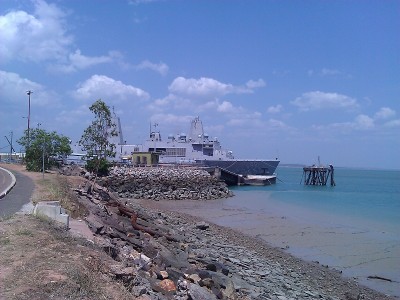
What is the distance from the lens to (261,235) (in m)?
24.2

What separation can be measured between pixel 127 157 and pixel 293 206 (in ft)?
134

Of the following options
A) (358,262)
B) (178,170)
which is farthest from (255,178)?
(358,262)

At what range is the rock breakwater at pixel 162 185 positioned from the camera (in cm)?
4491

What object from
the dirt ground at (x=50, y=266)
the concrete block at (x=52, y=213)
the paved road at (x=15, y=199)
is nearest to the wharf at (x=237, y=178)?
the paved road at (x=15, y=199)

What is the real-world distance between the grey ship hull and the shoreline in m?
30.5

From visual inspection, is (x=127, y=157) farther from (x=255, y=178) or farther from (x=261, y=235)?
(x=261, y=235)

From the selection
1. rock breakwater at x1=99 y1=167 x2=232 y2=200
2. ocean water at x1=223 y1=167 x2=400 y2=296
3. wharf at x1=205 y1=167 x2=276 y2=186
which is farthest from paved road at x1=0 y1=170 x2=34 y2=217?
wharf at x1=205 y1=167 x2=276 y2=186

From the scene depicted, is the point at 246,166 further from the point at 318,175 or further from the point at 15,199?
the point at 15,199

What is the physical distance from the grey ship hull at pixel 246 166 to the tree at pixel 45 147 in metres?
30.7

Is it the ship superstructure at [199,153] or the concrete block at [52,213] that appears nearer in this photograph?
the concrete block at [52,213]

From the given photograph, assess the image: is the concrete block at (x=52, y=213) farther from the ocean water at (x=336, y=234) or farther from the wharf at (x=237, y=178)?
the wharf at (x=237, y=178)

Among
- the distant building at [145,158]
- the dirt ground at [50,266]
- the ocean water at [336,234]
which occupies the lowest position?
the ocean water at [336,234]

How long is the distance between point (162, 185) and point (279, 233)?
24381 millimetres

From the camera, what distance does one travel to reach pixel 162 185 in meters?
48.1
